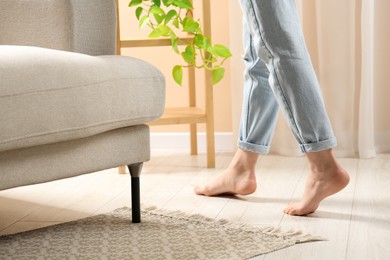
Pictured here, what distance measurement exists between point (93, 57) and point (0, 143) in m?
0.35

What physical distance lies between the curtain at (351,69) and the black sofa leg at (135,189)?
4.01 feet

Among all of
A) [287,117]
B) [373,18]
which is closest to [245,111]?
[287,117]

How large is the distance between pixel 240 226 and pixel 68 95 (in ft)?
1.73

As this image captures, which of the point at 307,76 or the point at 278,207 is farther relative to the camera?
the point at 278,207

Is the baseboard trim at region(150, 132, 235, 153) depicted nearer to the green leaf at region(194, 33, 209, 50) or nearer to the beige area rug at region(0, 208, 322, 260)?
the green leaf at region(194, 33, 209, 50)

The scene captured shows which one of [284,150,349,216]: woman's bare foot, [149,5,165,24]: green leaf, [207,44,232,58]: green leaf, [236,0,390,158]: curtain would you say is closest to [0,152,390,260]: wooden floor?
[284,150,349,216]: woman's bare foot

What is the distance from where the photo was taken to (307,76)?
1933 millimetres

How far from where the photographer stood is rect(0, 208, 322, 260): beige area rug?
5.53 ft

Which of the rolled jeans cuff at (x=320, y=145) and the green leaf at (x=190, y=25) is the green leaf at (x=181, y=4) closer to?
the green leaf at (x=190, y=25)

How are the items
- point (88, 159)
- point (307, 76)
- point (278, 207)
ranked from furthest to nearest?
point (278, 207) < point (307, 76) < point (88, 159)

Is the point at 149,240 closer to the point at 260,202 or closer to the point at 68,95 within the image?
the point at 68,95

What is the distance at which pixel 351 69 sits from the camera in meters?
3.03

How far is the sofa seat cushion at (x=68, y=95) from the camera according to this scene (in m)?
1.61

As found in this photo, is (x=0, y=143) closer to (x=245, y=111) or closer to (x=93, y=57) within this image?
(x=93, y=57)
